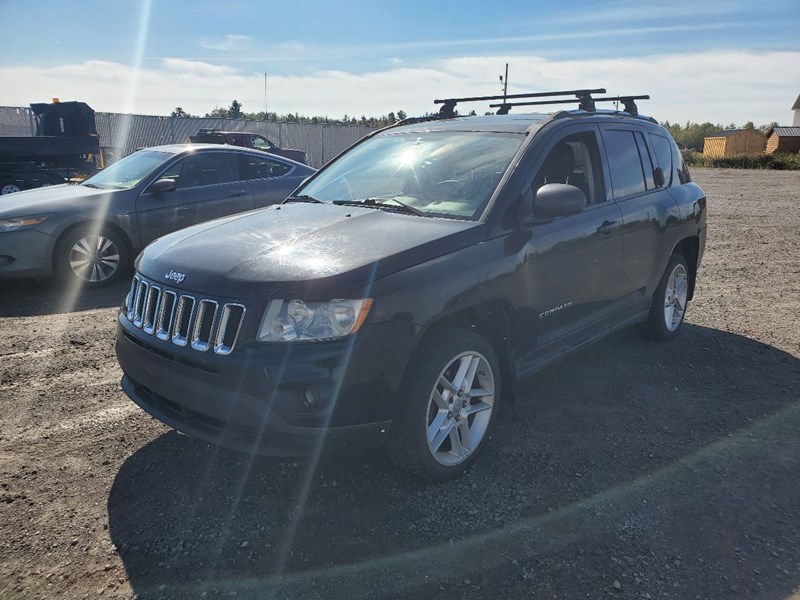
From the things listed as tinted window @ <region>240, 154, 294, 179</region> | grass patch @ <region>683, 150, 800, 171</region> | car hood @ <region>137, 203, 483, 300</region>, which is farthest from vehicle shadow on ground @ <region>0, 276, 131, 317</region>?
grass patch @ <region>683, 150, 800, 171</region>

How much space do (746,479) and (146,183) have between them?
684cm

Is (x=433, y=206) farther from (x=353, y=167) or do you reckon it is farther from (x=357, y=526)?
(x=357, y=526)

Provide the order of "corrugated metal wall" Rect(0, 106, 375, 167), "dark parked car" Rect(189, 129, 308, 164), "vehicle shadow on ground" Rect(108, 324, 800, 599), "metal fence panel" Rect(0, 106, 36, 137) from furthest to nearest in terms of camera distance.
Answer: "corrugated metal wall" Rect(0, 106, 375, 167)
"metal fence panel" Rect(0, 106, 36, 137)
"dark parked car" Rect(189, 129, 308, 164)
"vehicle shadow on ground" Rect(108, 324, 800, 599)

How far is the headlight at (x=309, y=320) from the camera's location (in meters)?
2.74

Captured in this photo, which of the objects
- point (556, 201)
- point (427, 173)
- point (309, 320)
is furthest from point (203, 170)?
point (309, 320)

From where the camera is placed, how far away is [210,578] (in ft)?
8.51

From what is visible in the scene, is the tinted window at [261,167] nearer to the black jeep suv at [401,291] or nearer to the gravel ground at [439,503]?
the black jeep suv at [401,291]

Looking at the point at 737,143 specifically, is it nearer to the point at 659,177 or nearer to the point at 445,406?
the point at 659,177

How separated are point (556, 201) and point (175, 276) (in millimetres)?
2079

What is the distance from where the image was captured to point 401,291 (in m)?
2.89

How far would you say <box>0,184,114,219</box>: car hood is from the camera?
6645 millimetres

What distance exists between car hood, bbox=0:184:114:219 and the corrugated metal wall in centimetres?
1530

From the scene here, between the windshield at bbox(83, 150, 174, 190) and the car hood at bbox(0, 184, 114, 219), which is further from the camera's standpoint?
the windshield at bbox(83, 150, 174, 190)

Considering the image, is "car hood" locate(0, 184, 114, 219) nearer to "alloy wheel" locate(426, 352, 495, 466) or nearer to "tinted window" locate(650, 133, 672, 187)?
"alloy wheel" locate(426, 352, 495, 466)
